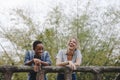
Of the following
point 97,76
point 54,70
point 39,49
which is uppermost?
point 39,49

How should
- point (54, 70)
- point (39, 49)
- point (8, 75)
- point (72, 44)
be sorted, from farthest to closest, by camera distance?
point (72, 44) → point (39, 49) → point (54, 70) → point (8, 75)

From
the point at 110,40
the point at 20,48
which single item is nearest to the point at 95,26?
the point at 110,40

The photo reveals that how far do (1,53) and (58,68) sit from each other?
10118mm

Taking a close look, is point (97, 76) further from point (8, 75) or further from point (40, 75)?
point (8, 75)

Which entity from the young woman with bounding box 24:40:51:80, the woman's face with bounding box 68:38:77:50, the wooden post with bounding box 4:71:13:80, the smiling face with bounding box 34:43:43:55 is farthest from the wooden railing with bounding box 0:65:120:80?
the woman's face with bounding box 68:38:77:50

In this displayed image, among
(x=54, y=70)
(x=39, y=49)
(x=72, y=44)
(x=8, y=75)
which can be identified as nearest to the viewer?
(x=8, y=75)

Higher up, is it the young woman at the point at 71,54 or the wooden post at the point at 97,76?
the young woman at the point at 71,54

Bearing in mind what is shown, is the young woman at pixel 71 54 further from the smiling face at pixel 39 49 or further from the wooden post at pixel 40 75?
the wooden post at pixel 40 75

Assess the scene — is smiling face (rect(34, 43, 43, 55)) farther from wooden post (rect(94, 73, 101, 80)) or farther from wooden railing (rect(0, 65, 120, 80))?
wooden post (rect(94, 73, 101, 80))

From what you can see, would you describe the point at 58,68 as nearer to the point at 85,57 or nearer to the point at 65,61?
the point at 65,61

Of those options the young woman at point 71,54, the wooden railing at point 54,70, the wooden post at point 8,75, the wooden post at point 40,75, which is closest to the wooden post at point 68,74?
the wooden railing at point 54,70

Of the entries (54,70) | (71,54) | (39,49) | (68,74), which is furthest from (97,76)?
(39,49)

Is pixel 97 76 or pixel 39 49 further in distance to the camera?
pixel 39 49

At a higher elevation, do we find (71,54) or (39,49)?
(39,49)
